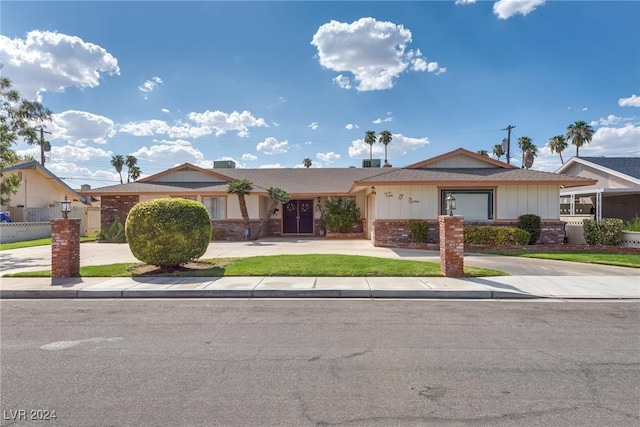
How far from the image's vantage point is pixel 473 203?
16.1 meters

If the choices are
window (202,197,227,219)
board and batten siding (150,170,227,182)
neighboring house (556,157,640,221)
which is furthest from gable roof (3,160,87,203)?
neighboring house (556,157,640,221)

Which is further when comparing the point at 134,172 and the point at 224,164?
the point at 134,172

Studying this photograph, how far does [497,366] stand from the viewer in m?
4.22

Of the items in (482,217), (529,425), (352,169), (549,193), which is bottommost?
(529,425)

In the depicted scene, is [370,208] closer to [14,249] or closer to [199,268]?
[199,268]

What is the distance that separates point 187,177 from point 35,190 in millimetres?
11380

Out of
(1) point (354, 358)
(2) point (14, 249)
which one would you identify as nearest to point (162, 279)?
(1) point (354, 358)

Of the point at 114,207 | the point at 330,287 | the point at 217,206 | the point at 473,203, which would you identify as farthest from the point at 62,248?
the point at 473,203

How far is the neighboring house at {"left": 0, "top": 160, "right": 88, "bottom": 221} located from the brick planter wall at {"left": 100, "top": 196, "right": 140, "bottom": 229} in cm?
298

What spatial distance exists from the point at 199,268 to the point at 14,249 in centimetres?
1165

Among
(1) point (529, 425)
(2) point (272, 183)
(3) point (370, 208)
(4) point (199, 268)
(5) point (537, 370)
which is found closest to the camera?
(1) point (529, 425)

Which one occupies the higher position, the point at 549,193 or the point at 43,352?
the point at 549,193

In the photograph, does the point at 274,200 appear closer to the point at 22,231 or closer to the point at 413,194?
the point at 413,194

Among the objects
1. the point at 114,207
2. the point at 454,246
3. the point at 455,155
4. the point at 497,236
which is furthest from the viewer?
the point at 114,207
